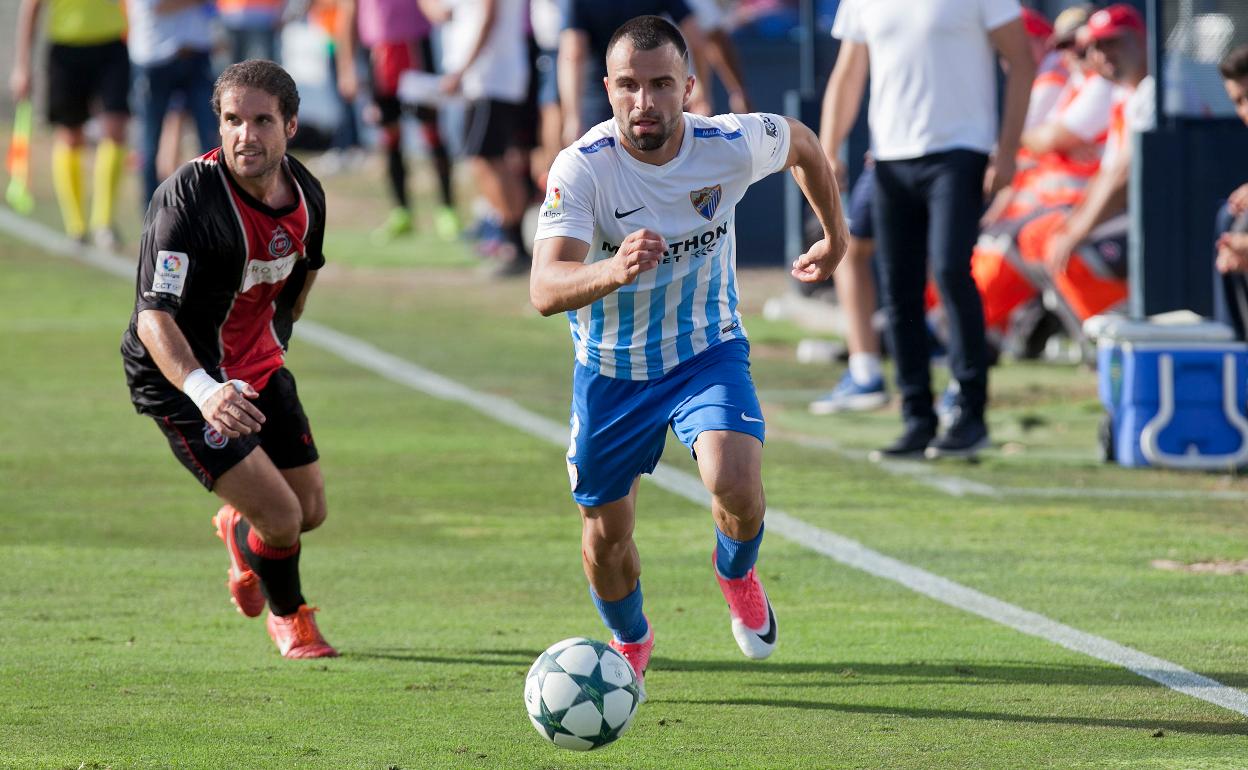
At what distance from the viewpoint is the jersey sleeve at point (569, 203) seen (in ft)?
17.7

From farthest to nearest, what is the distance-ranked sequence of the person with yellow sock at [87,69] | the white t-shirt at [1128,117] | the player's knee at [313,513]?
the person with yellow sock at [87,69] → the white t-shirt at [1128,117] → the player's knee at [313,513]

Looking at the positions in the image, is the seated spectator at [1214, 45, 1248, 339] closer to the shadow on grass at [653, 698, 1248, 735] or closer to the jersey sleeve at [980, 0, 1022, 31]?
the jersey sleeve at [980, 0, 1022, 31]

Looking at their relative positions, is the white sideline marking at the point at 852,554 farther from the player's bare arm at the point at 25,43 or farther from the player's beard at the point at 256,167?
the player's bare arm at the point at 25,43

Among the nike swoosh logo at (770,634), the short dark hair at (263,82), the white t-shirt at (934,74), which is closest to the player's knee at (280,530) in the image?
the short dark hair at (263,82)

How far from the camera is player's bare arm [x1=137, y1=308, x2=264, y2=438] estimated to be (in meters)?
5.50

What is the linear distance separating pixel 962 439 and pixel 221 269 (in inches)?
169

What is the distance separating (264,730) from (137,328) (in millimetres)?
1356

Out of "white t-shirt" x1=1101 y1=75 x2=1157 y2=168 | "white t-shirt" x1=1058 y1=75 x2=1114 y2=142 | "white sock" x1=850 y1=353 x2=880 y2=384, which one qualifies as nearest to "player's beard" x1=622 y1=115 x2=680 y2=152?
"white t-shirt" x1=1101 y1=75 x2=1157 y2=168

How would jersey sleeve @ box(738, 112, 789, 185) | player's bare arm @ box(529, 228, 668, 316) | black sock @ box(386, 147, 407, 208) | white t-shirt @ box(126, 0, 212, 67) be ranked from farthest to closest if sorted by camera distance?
1. black sock @ box(386, 147, 407, 208)
2. white t-shirt @ box(126, 0, 212, 67)
3. jersey sleeve @ box(738, 112, 789, 185)
4. player's bare arm @ box(529, 228, 668, 316)

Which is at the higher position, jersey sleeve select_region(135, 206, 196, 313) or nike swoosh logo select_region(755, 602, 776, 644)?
jersey sleeve select_region(135, 206, 196, 313)

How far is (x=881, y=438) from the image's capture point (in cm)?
1011

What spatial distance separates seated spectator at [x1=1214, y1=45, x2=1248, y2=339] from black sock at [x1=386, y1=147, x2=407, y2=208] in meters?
10.5

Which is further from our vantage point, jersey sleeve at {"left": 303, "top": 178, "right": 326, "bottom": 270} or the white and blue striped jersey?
jersey sleeve at {"left": 303, "top": 178, "right": 326, "bottom": 270}

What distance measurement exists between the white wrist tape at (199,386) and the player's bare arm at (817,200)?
1.61 meters
